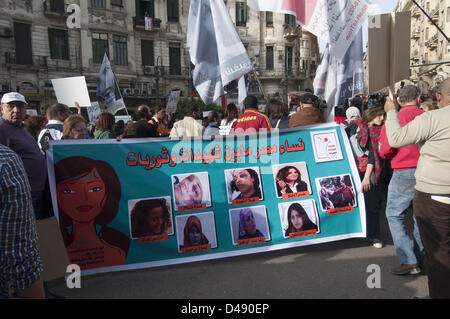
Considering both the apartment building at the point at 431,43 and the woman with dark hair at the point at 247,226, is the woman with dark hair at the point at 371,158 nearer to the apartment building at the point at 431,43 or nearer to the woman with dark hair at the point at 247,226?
the woman with dark hair at the point at 247,226

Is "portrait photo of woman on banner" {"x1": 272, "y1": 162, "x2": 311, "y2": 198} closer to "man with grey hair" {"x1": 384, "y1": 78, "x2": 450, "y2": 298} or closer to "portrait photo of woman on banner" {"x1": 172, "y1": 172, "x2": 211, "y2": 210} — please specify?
"portrait photo of woman on banner" {"x1": 172, "y1": 172, "x2": 211, "y2": 210}

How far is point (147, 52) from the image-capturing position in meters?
29.6

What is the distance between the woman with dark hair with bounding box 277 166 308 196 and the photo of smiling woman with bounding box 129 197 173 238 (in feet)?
4.41

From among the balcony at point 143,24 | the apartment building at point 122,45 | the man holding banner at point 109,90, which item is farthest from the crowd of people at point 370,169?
the balcony at point 143,24

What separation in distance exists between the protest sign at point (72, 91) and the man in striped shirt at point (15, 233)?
7.18 m

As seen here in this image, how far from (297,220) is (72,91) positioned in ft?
22.6

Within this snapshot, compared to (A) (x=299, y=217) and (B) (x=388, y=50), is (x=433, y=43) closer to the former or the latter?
(B) (x=388, y=50)

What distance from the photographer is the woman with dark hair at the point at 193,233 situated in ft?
12.8

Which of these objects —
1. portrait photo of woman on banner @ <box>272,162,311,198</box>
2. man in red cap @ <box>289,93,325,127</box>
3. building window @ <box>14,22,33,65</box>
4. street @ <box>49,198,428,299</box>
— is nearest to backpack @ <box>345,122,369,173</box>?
man in red cap @ <box>289,93,325,127</box>

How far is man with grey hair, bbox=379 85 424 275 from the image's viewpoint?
3.51 metres

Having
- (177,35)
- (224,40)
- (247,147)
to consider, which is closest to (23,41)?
(177,35)

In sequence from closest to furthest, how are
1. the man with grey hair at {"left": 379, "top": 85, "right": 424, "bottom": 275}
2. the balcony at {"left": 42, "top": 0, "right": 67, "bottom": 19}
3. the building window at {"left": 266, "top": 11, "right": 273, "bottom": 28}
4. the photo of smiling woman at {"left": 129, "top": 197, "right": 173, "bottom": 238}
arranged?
1. the man with grey hair at {"left": 379, "top": 85, "right": 424, "bottom": 275}
2. the photo of smiling woman at {"left": 129, "top": 197, "right": 173, "bottom": 238}
3. the balcony at {"left": 42, "top": 0, "right": 67, "bottom": 19}
4. the building window at {"left": 266, "top": 11, "right": 273, "bottom": 28}
